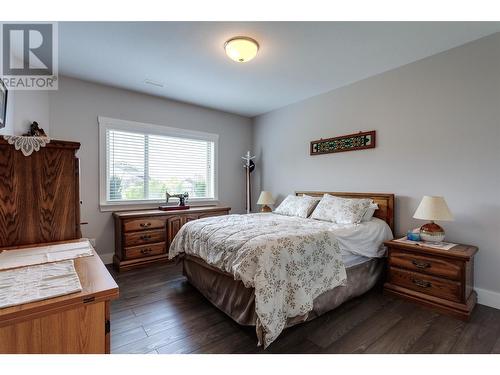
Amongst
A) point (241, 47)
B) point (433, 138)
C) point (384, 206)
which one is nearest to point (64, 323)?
point (241, 47)

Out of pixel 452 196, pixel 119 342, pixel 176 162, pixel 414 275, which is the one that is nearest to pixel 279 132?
pixel 176 162

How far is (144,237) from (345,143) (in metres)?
3.21

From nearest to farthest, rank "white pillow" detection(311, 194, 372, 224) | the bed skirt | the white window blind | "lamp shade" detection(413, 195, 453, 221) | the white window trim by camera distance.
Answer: the bed skirt
"lamp shade" detection(413, 195, 453, 221)
"white pillow" detection(311, 194, 372, 224)
the white window trim
the white window blind

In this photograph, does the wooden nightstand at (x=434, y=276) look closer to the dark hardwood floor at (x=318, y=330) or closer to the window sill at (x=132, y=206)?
the dark hardwood floor at (x=318, y=330)

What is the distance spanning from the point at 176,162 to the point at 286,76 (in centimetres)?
233

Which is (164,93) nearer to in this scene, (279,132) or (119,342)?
(279,132)

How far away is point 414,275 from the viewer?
240cm

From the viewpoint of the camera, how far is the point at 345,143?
3.51 metres

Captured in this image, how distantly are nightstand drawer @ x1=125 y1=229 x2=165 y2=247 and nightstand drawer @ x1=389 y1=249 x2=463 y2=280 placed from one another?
9.90ft

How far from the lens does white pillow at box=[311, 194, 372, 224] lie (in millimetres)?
2824

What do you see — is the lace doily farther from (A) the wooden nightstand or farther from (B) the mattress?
(A) the wooden nightstand

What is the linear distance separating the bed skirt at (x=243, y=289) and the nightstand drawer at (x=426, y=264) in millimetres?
251

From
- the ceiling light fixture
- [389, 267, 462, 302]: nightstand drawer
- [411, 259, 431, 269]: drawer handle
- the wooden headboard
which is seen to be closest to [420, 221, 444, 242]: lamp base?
[411, 259, 431, 269]: drawer handle
